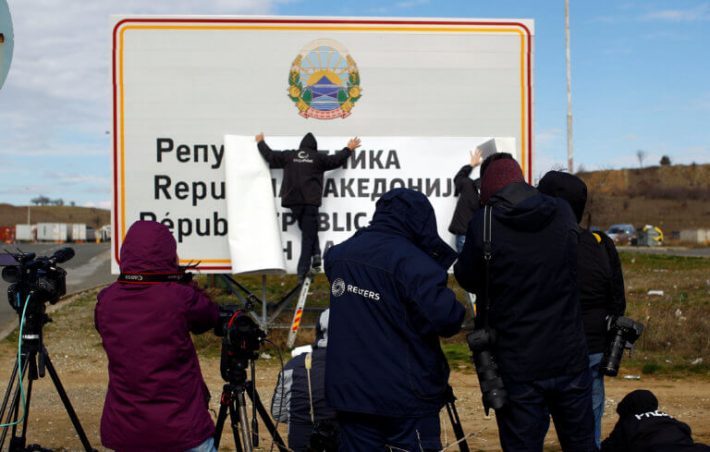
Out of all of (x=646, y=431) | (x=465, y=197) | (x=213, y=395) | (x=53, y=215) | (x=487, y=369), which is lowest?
(x=213, y=395)

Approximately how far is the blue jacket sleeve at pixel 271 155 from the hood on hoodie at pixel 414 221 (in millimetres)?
6214

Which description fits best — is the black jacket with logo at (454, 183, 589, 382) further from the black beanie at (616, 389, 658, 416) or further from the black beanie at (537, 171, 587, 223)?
the black beanie at (537, 171, 587, 223)

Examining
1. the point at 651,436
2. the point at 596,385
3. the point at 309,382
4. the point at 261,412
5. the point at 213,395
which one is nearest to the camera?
the point at 651,436

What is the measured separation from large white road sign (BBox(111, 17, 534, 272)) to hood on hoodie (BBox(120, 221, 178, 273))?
21.1 ft

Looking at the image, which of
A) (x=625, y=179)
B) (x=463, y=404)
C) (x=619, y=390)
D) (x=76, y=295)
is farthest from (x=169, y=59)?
(x=625, y=179)

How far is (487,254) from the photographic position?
4.05 metres

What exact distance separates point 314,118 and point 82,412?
4.52 meters

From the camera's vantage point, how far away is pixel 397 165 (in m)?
10.5

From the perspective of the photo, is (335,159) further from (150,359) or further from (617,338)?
(150,359)

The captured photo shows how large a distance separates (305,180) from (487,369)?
6.21 meters

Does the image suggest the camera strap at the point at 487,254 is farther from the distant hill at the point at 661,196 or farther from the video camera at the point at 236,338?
the distant hill at the point at 661,196

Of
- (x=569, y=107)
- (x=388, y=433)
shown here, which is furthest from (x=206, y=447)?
(x=569, y=107)

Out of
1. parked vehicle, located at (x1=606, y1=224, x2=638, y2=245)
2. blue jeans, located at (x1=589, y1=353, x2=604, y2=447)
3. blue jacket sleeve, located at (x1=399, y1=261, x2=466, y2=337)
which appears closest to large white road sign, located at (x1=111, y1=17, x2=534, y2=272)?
blue jeans, located at (x1=589, y1=353, x2=604, y2=447)

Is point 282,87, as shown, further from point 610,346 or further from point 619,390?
point 610,346
